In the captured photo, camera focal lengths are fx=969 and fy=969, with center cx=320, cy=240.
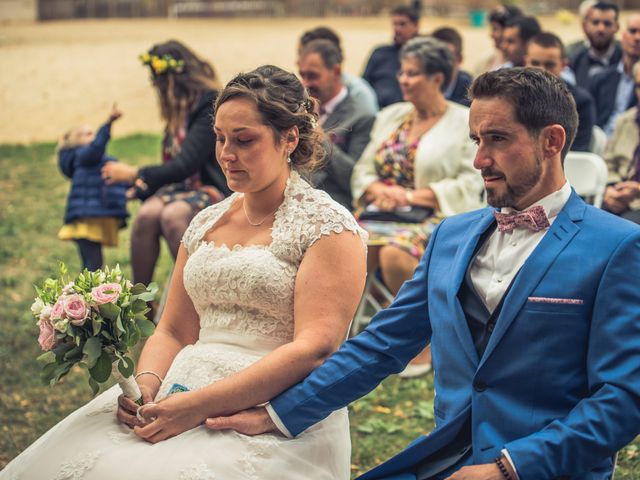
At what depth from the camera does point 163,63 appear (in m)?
6.20

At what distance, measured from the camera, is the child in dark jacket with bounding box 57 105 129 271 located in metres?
6.68

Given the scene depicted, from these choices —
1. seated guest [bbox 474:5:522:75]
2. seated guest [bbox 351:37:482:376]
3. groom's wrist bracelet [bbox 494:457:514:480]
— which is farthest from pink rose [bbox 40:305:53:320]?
seated guest [bbox 474:5:522:75]

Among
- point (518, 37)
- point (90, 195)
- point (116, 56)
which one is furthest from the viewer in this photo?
point (116, 56)

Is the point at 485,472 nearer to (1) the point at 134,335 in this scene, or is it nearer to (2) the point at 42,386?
(1) the point at 134,335

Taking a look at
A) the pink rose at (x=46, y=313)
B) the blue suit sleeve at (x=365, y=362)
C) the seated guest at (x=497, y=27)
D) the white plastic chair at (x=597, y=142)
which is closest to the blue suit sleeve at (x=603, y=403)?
the blue suit sleeve at (x=365, y=362)

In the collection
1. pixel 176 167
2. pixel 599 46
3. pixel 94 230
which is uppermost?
pixel 599 46

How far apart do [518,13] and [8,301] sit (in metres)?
5.06

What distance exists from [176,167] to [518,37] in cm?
303

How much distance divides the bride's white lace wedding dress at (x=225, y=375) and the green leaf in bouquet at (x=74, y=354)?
0.92 ft

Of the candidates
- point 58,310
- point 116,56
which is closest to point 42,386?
point 58,310

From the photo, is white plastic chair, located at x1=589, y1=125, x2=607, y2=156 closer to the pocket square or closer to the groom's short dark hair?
Answer: the groom's short dark hair

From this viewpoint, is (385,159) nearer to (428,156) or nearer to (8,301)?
(428,156)

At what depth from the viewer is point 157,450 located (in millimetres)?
2809

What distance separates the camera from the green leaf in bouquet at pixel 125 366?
2820mm
